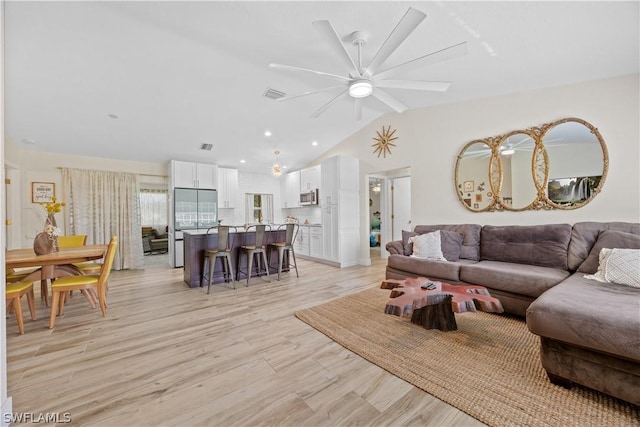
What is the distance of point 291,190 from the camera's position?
24.5 feet

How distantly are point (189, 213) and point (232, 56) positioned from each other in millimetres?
4022

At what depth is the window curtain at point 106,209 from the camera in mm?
5242

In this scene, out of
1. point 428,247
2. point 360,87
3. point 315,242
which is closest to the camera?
point 360,87

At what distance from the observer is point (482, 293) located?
246cm

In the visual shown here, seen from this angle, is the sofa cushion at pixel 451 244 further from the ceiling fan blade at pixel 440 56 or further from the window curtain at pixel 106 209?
the window curtain at pixel 106 209

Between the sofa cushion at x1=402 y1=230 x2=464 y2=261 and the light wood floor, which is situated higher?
the sofa cushion at x1=402 y1=230 x2=464 y2=261

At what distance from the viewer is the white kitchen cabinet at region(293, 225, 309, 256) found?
264 inches

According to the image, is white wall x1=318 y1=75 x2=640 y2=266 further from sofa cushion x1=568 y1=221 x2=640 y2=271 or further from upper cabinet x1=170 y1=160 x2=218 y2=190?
upper cabinet x1=170 y1=160 x2=218 y2=190

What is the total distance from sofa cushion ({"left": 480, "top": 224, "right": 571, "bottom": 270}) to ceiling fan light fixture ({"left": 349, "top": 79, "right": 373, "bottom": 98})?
276cm

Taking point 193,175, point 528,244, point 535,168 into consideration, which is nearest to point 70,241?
point 193,175

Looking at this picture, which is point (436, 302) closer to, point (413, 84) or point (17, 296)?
point (413, 84)

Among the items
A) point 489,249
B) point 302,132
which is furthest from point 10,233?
point 489,249

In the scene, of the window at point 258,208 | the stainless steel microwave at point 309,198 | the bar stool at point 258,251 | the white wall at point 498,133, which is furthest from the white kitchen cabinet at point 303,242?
the bar stool at point 258,251

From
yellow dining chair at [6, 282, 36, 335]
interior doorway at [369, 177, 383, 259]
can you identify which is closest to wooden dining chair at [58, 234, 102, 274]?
yellow dining chair at [6, 282, 36, 335]
